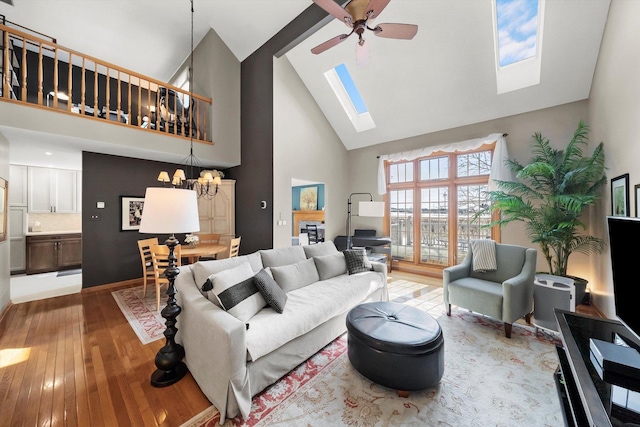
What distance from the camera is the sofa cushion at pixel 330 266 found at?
3.19 metres

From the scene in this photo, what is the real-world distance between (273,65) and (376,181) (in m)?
3.31

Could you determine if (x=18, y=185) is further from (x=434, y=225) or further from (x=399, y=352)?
(x=434, y=225)

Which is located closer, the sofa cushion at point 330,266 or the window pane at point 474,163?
the sofa cushion at point 330,266

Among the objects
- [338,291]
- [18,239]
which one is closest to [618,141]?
[338,291]

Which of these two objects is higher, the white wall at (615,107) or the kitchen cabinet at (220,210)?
the white wall at (615,107)

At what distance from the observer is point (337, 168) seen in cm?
614

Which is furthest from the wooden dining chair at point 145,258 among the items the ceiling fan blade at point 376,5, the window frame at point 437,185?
the window frame at point 437,185

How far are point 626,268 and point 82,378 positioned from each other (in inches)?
149

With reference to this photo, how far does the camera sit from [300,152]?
5133 millimetres

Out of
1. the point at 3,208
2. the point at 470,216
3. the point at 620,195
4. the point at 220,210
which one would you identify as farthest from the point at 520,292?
the point at 3,208

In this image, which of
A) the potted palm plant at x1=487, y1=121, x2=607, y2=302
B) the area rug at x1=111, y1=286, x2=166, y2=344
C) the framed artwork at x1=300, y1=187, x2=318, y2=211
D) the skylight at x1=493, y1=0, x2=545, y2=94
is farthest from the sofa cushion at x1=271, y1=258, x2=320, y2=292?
the framed artwork at x1=300, y1=187, x2=318, y2=211

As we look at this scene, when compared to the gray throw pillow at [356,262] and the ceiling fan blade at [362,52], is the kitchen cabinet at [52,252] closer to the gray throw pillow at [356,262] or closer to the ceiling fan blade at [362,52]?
the gray throw pillow at [356,262]

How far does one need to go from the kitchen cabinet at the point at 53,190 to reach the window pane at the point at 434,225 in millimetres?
8169

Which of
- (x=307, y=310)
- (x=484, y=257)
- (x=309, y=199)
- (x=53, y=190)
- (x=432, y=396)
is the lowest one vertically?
(x=432, y=396)
